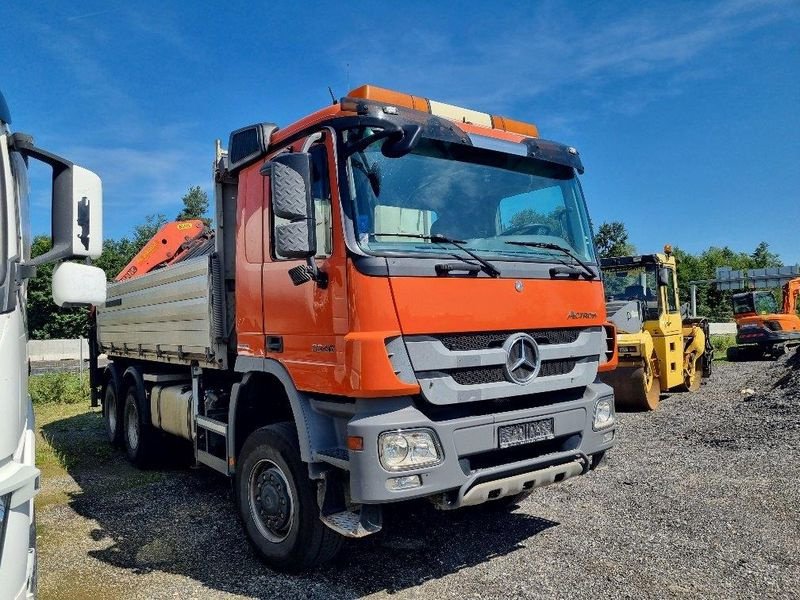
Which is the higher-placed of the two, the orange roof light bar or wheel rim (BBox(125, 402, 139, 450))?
the orange roof light bar

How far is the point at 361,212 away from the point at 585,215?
1.98 m

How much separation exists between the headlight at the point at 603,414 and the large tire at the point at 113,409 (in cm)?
605

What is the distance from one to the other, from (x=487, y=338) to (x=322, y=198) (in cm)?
131

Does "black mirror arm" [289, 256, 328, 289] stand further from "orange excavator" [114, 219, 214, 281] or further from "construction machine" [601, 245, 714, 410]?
"construction machine" [601, 245, 714, 410]

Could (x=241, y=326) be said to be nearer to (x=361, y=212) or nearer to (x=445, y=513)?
(x=361, y=212)

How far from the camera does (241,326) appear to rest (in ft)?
15.6

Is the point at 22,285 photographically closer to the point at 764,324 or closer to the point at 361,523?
the point at 361,523

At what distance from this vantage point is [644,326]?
37.1 ft

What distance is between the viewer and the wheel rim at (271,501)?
13.6 feet

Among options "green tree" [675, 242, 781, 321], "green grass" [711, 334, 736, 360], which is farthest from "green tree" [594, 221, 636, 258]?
"green grass" [711, 334, 736, 360]

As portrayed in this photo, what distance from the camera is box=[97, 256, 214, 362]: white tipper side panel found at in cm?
538

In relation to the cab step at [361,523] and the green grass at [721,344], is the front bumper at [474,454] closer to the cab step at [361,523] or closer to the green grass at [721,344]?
the cab step at [361,523]

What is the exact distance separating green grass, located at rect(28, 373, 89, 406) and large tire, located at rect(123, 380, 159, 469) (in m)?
7.68

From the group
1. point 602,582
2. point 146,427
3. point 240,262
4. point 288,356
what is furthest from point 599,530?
point 146,427
